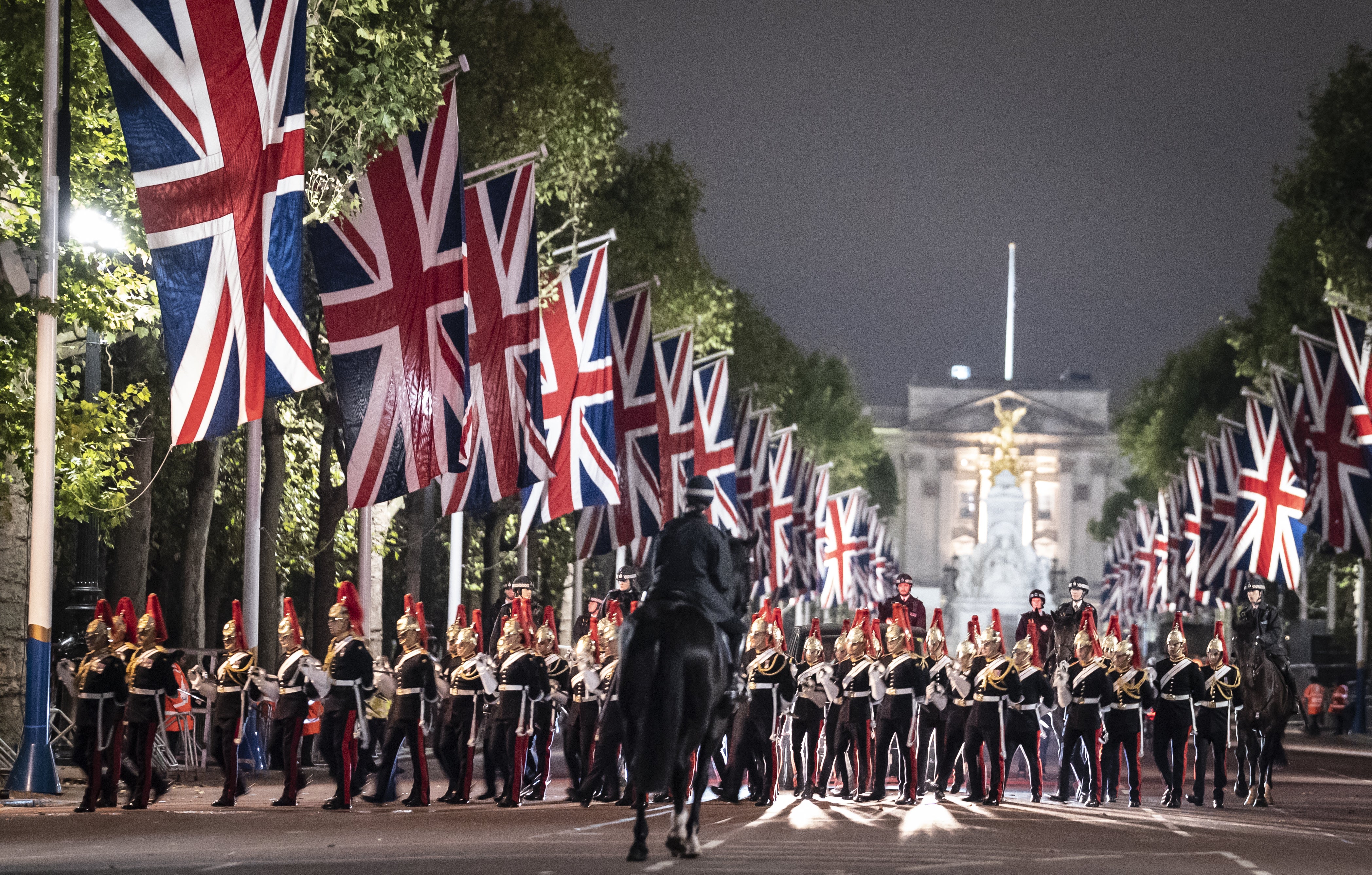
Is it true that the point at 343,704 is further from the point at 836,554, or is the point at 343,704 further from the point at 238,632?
the point at 836,554

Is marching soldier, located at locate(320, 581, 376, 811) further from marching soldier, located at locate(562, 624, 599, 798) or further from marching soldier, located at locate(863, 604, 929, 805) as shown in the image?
marching soldier, located at locate(863, 604, 929, 805)

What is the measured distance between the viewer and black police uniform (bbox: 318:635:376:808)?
17375mm

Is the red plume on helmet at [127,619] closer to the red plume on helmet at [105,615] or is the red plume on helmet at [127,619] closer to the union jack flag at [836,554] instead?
the red plume on helmet at [105,615]

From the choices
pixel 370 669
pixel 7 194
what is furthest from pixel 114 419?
pixel 370 669

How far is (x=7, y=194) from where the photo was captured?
19016 mm

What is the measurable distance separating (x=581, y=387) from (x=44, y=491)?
1090 cm

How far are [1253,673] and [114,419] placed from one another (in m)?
12.2

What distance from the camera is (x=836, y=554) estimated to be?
63656 mm

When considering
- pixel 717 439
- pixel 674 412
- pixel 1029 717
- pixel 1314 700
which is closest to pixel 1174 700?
pixel 1029 717

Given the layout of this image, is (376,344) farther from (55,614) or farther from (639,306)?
(55,614)

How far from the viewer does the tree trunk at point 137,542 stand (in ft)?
89.4

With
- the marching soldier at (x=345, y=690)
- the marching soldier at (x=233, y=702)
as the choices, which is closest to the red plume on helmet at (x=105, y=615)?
the marching soldier at (x=233, y=702)

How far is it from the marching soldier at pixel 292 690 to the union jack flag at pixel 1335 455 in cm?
1916

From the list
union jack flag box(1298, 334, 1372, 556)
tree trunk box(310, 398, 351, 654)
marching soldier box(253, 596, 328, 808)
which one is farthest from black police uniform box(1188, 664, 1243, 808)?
tree trunk box(310, 398, 351, 654)
